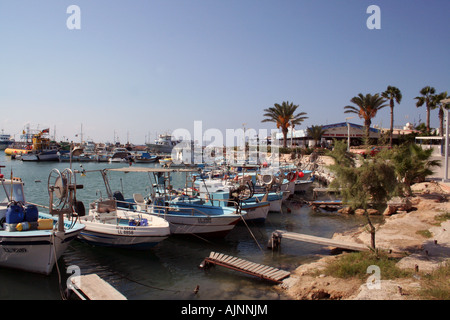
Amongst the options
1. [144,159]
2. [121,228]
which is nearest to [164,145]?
[144,159]

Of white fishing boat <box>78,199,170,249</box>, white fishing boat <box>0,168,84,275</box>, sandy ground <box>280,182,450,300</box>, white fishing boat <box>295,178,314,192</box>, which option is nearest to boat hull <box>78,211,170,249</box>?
white fishing boat <box>78,199,170,249</box>

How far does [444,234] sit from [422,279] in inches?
244

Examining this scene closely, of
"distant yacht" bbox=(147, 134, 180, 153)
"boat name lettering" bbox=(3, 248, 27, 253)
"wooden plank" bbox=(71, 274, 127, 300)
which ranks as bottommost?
"wooden plank" bbox=(71, 274, 127, 300)

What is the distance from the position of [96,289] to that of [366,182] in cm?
980

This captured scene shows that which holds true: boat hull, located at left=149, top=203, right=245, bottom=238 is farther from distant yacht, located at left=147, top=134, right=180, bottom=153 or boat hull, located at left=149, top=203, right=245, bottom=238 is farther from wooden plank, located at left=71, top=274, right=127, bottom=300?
distant yacht, located at left=147, top=134, right=180, bottom=153

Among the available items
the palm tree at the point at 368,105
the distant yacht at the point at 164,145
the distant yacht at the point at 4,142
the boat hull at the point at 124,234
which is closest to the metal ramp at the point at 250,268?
the boat hull at the point at 124,234

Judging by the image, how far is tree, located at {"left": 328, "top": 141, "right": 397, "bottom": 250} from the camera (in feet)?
39.3

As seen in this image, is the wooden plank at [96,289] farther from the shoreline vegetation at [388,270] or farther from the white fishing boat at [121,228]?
the shoreline vegetation at [388,270]

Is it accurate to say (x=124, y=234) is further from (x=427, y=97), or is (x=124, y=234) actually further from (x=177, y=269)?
(x=427, y=97)

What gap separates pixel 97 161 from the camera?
317 feet

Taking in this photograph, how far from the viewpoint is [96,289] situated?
9586mm

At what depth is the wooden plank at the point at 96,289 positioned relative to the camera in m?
9.17
